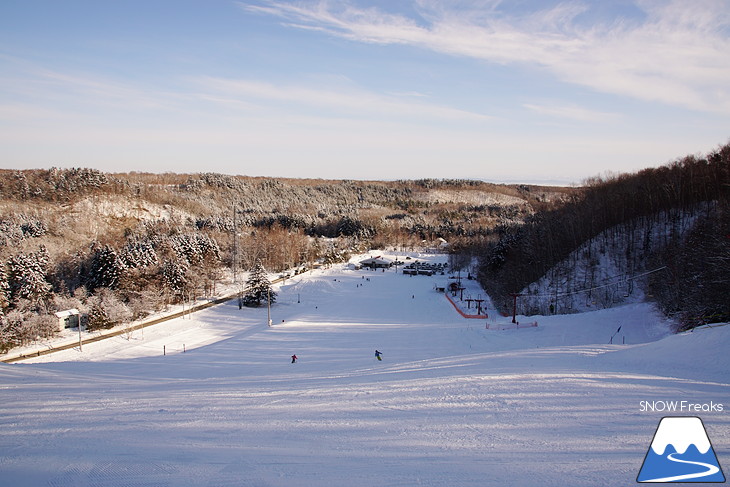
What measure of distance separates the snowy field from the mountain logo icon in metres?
0.20

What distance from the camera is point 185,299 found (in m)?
39.1

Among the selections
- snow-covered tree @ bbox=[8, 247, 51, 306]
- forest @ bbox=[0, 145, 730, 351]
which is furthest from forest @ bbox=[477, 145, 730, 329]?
snow-covered tree @ bbox=[8, 247, 51, 306]

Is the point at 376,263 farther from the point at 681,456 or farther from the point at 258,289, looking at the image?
the point at 681,456

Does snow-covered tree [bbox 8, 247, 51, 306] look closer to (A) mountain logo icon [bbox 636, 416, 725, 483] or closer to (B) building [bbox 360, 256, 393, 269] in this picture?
(A) mountain logo icon [bbox 636, 416, 725, 483]

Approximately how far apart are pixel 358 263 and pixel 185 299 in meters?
36.3

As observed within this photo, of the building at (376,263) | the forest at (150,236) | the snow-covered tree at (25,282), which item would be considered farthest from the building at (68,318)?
the building at (376,263)

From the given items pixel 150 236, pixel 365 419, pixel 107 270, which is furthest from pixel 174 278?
pixel 365 419

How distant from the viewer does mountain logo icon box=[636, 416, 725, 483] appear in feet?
17.5

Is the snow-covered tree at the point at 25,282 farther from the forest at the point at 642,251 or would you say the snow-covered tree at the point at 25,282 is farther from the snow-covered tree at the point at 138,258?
the forest at the point at 642,251

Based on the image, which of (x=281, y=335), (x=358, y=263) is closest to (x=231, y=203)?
(x=358, y=263)

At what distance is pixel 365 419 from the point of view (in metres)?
8.21

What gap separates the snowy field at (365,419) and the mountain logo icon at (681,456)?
0.65 ft

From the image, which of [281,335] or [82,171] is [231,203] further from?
[281,335]

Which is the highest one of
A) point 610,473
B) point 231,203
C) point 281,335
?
point 231,203
